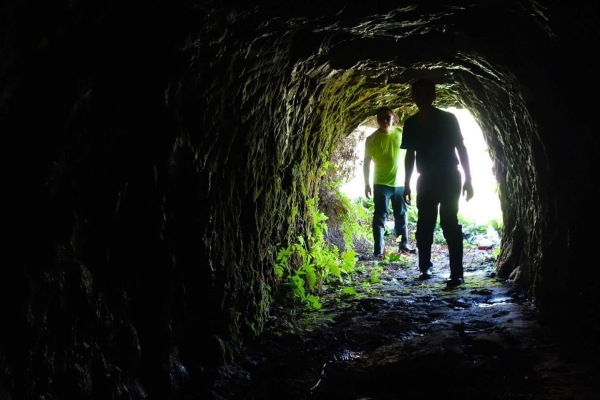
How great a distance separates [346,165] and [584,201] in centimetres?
722

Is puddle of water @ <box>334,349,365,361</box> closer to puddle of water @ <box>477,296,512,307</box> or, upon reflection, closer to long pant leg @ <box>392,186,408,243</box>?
puddle of water @ <box>477,296,512,307</box>

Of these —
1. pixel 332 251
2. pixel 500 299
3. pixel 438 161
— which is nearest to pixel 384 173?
pixel 332 251

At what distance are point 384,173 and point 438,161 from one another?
2745mm

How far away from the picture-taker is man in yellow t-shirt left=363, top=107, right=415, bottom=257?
7.93 m

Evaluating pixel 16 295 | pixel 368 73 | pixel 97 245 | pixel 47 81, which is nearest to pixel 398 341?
pixel 97 245

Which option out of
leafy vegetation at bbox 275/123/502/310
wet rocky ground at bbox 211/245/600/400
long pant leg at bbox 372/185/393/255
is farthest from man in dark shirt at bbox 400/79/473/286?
long pant leg at bbox 372/185/393/255

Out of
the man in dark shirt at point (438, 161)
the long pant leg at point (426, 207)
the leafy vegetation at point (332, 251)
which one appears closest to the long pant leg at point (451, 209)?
the man in dark shirt at point (438, 161)

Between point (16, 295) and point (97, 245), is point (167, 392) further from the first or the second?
point (16, 295)

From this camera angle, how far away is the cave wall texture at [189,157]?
1.72 meters

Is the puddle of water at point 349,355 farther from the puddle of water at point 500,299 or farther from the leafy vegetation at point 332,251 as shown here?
the puddle of water at point 500,299

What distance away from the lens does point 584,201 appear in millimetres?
3066

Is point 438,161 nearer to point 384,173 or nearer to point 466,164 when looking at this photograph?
point 466,164

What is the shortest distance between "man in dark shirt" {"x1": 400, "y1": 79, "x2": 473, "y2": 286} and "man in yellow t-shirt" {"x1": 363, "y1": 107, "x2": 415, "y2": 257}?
2.38m

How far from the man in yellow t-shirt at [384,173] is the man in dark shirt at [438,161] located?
7.80 feet
